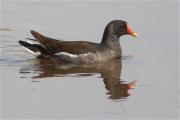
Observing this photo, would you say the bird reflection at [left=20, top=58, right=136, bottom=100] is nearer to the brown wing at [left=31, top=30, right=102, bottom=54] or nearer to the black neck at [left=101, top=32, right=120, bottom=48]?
the brown wing at [left=31, top=30, right=102, bottom=54]

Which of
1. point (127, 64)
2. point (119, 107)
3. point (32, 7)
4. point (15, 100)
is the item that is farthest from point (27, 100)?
point (32, 7)

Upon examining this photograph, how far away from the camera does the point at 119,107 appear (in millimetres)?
13555

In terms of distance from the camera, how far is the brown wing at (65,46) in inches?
680

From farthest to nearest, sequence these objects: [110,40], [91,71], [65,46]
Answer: [110,40] → [65,46] → [91,71]

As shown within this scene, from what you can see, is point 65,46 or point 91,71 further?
point 65,46

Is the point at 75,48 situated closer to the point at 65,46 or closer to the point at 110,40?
the point at 65,46

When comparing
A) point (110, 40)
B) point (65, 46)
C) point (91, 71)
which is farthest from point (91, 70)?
point (110, 40)

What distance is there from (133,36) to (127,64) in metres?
1.21

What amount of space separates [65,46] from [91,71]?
109 cm

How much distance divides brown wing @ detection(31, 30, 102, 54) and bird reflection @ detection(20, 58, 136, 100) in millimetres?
287

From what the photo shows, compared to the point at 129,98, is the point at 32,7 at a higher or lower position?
higher

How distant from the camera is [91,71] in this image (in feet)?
54.1

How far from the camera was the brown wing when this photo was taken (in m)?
17.3

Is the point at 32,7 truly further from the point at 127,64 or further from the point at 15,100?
the point at 15,100
